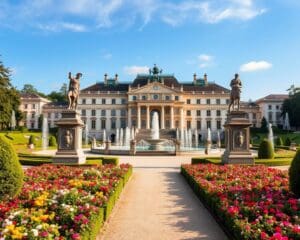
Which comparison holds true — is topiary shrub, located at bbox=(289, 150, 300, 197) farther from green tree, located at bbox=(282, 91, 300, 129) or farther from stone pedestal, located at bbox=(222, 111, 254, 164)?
green tree, located at bbox=(282, 91, 300, 129)

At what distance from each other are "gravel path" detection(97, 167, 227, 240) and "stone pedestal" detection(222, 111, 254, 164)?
4959 millimetres

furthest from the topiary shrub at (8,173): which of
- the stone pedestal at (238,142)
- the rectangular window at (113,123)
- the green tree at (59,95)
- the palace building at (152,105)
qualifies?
the green tree at (59,95)

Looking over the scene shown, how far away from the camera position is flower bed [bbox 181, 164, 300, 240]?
209 inches

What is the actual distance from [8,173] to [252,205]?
5.89 meters

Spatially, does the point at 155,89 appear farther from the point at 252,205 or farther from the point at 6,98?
the point at 252,205

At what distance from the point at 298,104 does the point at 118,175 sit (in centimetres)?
6443

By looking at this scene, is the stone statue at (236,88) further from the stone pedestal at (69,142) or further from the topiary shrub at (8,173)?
the topiary shrub at (8,173)

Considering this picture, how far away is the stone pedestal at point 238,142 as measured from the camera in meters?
15.5

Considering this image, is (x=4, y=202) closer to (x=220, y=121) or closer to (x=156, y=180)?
(x=156, y=180)

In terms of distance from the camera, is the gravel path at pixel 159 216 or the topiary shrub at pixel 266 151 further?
the topiary shrub at pixel 266 151

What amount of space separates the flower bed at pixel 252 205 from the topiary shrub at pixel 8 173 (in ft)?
16.4

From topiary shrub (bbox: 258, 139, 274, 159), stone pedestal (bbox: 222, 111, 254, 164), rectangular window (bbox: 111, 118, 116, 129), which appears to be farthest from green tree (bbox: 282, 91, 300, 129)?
stone pedestal (bbox: 222, 111, 254, 164)

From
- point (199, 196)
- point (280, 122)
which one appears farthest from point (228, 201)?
point (280, 122)

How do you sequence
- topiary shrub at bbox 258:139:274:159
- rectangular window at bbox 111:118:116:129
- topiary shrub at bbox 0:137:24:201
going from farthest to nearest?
rectangular window at bbox 111:118:116:129 → topiary shrub at bbox 258:139:274:159 → topiary shrub at bbox 0:137:24:201
